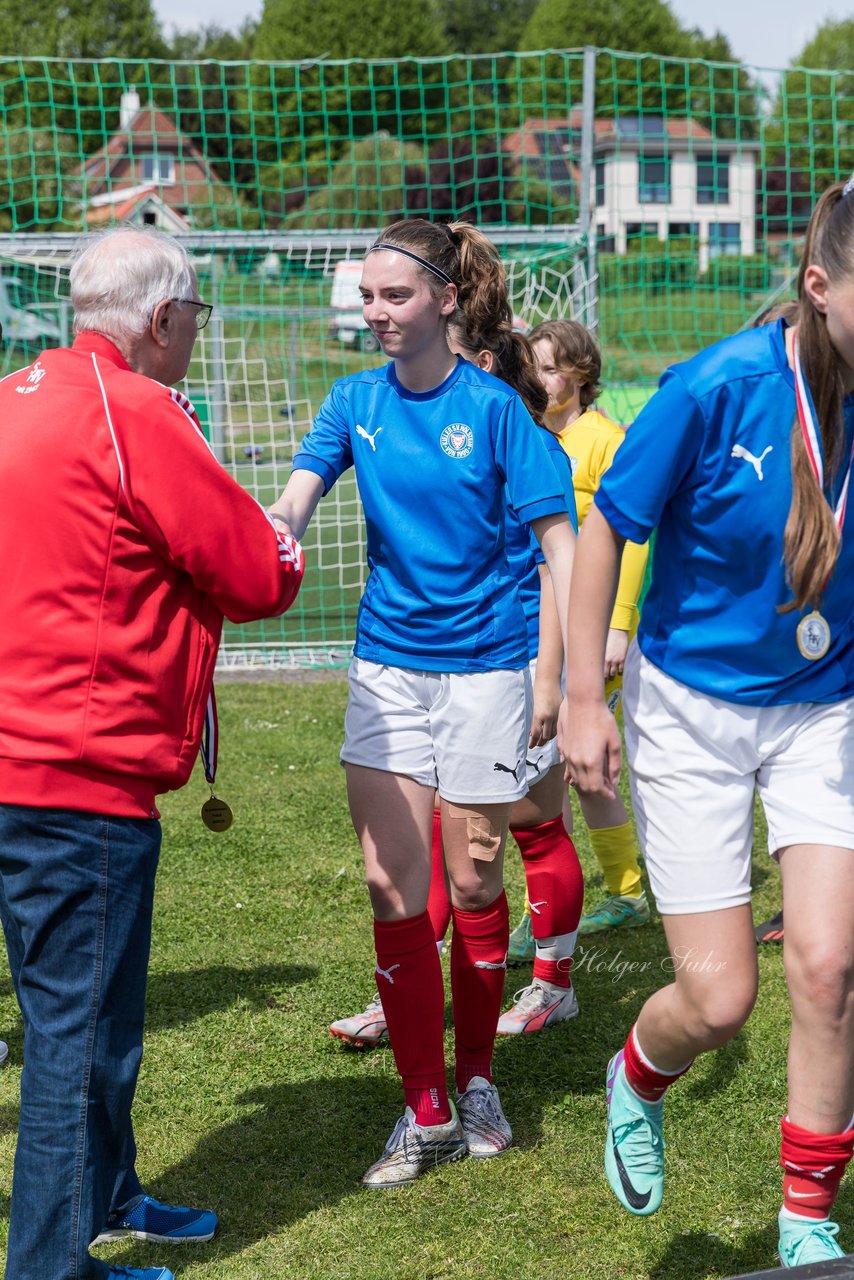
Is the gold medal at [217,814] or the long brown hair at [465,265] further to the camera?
the long brown hair at [465,265]

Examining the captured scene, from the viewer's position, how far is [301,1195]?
3219 millimetres

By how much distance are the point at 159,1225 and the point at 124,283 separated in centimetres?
197

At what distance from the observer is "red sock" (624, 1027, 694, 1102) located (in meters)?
2.70

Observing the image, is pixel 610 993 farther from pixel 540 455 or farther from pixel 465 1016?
pixel 540 455

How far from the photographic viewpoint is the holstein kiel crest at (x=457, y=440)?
10.6ft

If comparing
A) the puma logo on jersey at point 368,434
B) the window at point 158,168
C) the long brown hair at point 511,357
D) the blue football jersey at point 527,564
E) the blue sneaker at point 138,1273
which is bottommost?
the blue sneaker at point 138,1273

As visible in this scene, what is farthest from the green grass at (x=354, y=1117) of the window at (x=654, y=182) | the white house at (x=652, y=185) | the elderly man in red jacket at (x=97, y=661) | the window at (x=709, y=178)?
the window at (x=709, y=178)

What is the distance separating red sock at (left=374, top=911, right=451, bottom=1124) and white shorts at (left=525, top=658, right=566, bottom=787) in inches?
20.1

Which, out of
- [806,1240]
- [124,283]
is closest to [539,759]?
[806,1240]

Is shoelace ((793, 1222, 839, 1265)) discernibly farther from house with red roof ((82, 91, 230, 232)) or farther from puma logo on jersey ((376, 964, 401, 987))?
house with red roof ((82, 91, 230, 232))

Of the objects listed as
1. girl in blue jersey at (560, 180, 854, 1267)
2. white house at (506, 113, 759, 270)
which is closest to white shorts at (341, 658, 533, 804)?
girl in blue jersey at (560, 180, 854, 1267)

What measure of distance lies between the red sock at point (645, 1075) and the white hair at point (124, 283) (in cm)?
168

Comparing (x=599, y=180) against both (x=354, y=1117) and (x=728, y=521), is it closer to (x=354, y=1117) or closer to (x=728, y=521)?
(x=354, y=1117)

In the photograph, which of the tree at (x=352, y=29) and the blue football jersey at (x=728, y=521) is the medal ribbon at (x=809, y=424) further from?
the tree at (x=352, y=29)
